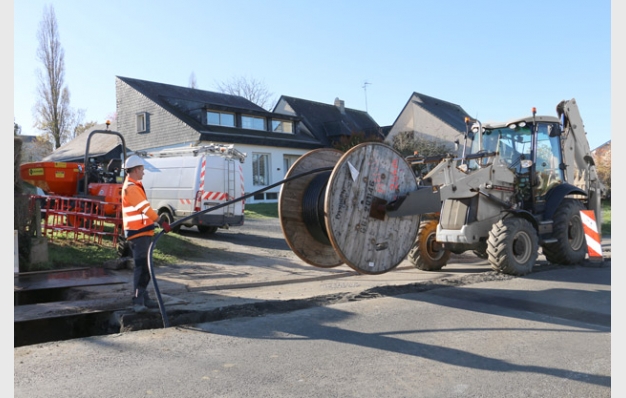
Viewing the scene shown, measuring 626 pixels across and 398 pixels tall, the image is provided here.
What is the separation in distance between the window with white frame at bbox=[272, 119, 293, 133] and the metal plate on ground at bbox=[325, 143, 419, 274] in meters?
24.6

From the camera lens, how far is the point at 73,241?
11977 millimetres

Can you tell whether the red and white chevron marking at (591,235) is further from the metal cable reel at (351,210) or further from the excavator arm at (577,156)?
the metal cable reel at (351,210)

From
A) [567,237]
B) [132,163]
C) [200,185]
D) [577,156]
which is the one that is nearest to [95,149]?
[200,185]

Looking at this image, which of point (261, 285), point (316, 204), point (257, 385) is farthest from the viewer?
point (261, 285)

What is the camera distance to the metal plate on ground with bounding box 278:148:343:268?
7293mm

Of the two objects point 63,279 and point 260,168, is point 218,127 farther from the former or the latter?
point 63,279

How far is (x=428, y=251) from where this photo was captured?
10.9 metres

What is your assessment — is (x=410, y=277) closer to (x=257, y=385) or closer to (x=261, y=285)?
(x=261, y=285)

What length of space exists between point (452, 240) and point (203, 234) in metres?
8.84

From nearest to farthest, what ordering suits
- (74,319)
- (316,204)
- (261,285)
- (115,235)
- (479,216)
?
(74,319) → (316,204) → (261,285) → (479,216) → (115,235)

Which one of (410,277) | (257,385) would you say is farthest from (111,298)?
(410,277)

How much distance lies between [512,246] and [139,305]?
6506mm

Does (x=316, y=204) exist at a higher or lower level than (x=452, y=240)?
higher

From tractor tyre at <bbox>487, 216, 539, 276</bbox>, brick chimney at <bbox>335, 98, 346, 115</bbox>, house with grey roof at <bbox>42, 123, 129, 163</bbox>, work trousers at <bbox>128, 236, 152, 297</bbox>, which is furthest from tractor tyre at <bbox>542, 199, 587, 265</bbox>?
brick chimney at <bbox>335, 98, 346, 115</bbox>
